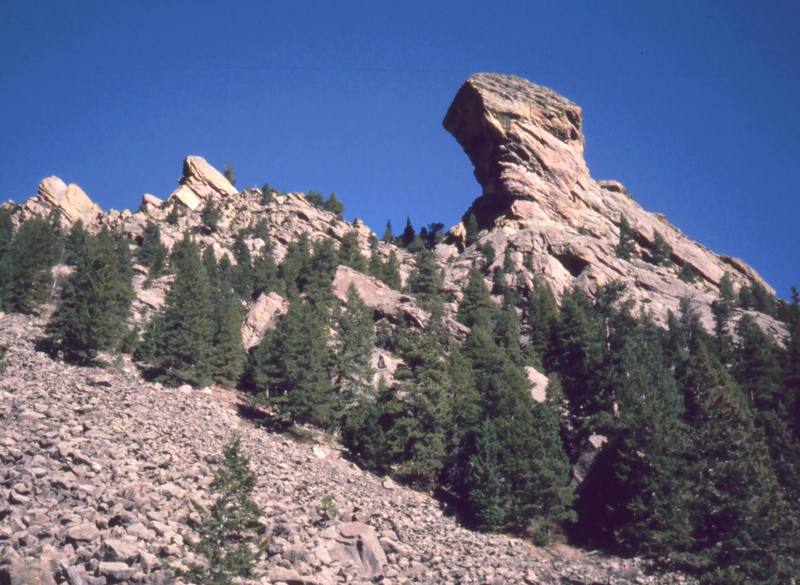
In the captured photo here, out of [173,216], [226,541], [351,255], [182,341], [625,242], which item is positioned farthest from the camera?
[625,242]

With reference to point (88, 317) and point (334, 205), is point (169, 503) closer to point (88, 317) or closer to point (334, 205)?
point (88, 317)

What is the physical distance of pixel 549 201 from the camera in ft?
344

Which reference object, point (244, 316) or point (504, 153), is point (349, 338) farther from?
point (504, 153)

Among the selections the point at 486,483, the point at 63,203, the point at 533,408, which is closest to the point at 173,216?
the point at 63,203

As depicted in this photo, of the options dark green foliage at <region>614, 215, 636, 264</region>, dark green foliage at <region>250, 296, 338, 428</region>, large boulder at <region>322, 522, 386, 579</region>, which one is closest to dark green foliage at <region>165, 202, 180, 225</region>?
dark green foliage at <region>250, 296, 338, 428</region>

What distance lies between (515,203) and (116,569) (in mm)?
96444

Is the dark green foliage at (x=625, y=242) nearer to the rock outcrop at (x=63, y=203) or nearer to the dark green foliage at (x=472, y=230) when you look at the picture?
the dark green foliage at (x=472, y=230)

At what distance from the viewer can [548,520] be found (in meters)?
32.0

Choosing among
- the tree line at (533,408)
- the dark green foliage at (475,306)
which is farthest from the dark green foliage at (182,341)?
the dark green foliage at (475,306)

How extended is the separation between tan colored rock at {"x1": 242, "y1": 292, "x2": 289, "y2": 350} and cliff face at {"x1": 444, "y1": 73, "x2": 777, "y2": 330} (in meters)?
37.0

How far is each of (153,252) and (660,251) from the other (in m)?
82.8

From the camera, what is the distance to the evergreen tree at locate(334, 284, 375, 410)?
1661 inches

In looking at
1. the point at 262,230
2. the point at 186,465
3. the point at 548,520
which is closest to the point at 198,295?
the point at 186,465

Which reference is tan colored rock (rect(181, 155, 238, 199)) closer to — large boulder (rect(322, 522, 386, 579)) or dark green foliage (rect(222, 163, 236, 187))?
dark green foliage (rect(222, 163, 236, 187))
